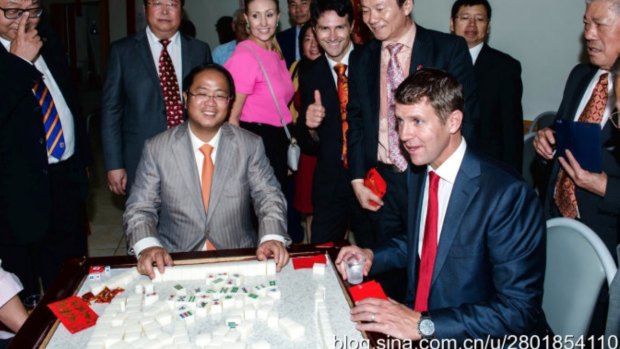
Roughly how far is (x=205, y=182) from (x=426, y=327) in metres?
1.22

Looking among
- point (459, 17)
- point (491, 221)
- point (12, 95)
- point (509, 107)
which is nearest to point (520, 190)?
point (491, 221)

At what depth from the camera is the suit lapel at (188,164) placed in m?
2.31

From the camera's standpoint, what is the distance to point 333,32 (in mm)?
2936

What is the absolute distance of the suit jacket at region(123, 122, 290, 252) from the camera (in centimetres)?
231

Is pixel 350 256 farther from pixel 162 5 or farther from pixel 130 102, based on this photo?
pixel 162 5

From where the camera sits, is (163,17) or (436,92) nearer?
(436,92)

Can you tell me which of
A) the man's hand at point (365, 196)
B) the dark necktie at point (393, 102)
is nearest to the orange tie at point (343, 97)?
the man's hand at point (365, 196)

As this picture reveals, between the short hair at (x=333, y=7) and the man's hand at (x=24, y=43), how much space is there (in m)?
1.45

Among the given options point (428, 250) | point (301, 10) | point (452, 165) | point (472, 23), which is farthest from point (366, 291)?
point (301, 10)

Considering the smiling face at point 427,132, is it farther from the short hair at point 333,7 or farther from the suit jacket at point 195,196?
the short hair at point 333,7

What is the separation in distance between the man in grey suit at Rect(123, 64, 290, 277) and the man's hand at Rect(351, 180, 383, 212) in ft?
1.56

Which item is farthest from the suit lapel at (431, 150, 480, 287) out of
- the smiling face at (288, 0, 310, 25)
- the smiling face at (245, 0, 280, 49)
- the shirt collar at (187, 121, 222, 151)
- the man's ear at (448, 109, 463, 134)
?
the smiling face at (288, 0, 310, 25)

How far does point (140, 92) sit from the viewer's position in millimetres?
3055

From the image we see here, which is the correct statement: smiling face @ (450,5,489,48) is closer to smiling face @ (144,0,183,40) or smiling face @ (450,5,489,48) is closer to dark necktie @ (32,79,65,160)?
smiling face @ (144,0,183,40)
